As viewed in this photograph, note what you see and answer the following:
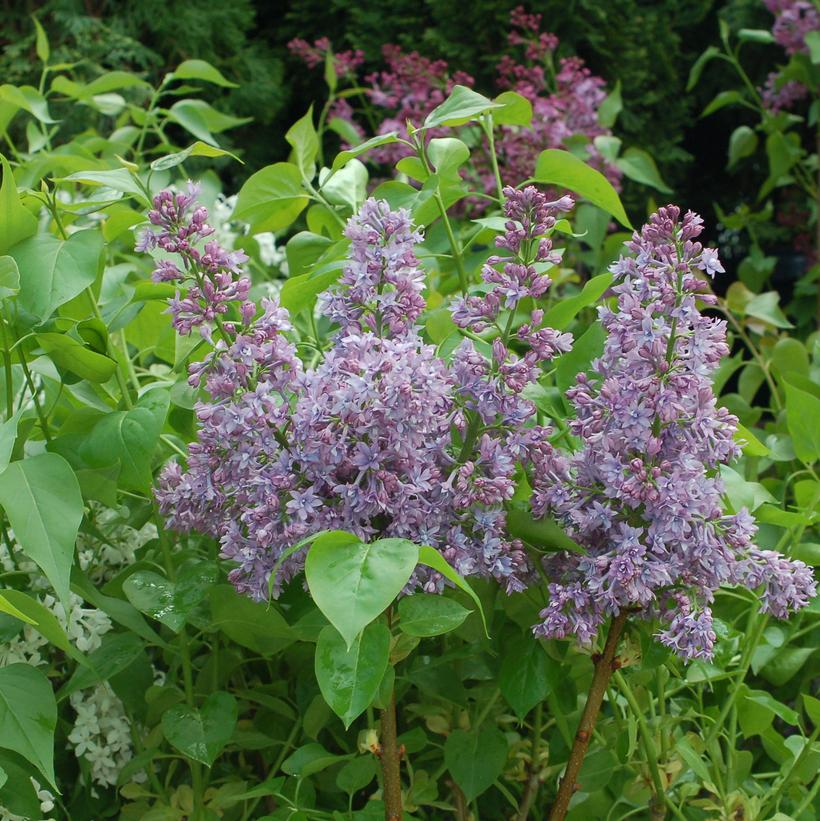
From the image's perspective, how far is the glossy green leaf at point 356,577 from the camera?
56 centimetres

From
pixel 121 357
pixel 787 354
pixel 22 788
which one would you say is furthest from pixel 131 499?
pixel 787 354

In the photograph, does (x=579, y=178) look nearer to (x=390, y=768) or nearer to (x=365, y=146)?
(x=365, y=146)

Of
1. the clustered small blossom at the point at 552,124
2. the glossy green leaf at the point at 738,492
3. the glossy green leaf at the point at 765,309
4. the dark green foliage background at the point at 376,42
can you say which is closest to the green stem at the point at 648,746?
the glossy green leaf at the point at 738,492

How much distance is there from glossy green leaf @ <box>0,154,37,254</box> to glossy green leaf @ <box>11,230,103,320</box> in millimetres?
18

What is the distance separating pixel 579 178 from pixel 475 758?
463mm

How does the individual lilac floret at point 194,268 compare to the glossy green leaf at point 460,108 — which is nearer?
the individual lilac floret at point 194,268

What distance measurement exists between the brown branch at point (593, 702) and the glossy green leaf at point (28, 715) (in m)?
0.36

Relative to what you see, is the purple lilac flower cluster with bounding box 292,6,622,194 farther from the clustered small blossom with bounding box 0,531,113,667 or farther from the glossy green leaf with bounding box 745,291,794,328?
the clustered small blossom with bounding box 0,531,113,667

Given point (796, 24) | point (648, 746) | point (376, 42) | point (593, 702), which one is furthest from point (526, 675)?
point (376, 42)

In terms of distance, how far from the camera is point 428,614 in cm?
69

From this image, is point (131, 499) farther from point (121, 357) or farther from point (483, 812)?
point (483, 812)

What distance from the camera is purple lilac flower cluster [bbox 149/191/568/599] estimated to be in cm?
67

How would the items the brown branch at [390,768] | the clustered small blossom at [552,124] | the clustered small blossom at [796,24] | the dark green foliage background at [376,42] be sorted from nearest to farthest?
the brown branch at [390,768], the clustered small blossom at [552,124], the clustered small blossom at [796,24], the dark green foliage background at [376,42]

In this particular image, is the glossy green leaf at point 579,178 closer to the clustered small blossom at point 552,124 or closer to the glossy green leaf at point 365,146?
the glossy green leaf at point 365,146
